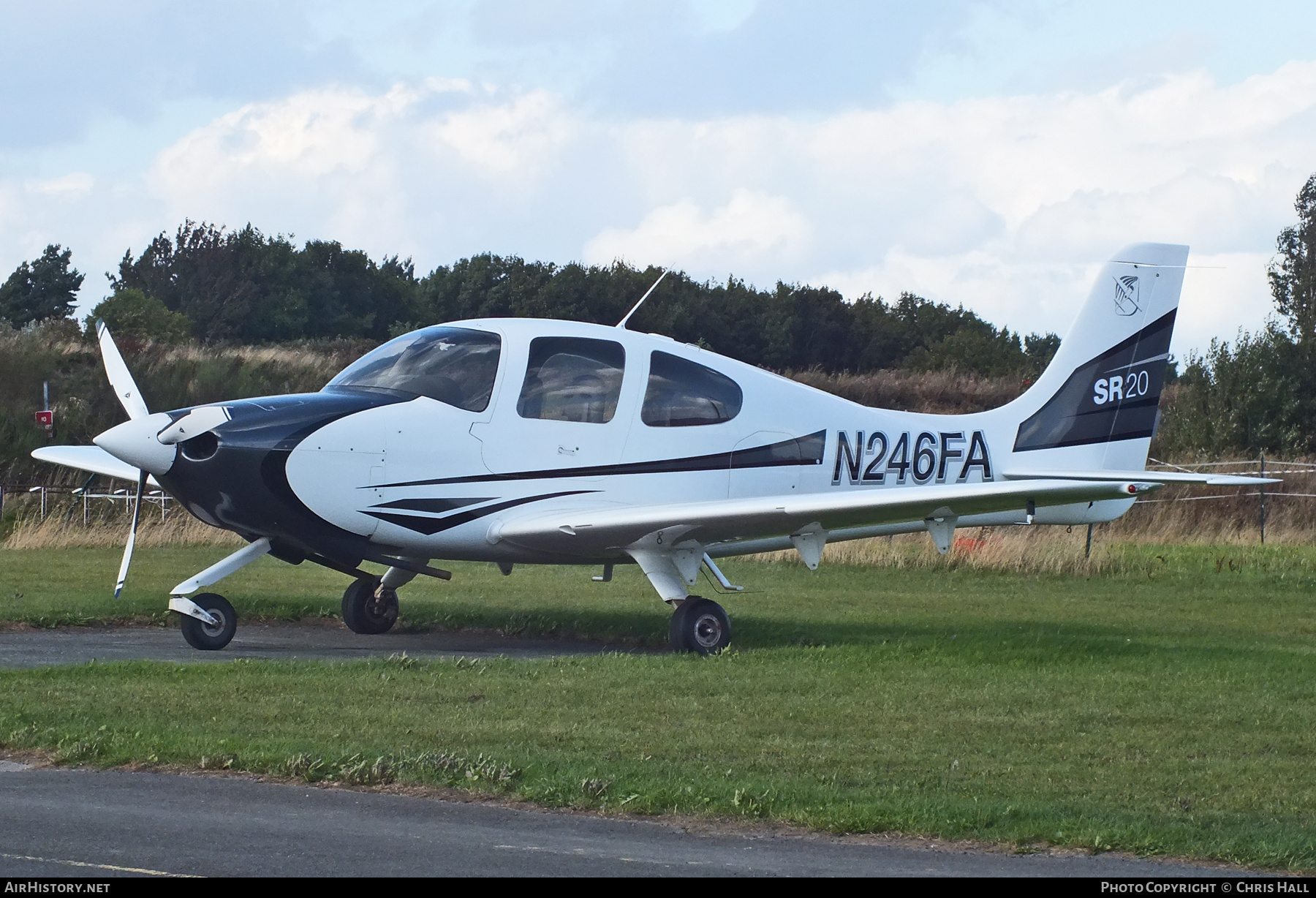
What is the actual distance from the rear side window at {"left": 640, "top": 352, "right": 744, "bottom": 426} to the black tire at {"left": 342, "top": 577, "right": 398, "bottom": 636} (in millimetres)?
2864

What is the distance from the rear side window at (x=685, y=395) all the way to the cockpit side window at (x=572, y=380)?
32 centimetres

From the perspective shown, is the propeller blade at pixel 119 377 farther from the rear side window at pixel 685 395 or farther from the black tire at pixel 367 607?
the rear side window at pixel 685 395

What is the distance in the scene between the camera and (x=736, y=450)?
42.2 feet

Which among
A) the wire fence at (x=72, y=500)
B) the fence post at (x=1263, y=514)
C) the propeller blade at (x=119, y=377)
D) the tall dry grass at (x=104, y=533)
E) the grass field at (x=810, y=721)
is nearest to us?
the grass field at (x=810, y=721)

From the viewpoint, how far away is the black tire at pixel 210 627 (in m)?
11.5

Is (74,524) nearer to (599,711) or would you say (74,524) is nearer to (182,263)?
(599,711)

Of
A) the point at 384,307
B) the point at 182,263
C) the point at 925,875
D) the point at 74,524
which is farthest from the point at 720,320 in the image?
the point at 925,875

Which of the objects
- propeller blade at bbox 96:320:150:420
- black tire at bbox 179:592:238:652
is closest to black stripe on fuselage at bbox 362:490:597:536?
black tire at bbox 179:592:238:652

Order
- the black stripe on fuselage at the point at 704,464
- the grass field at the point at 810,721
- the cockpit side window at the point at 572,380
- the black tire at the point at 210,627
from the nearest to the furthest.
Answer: the grass field at the point at 810,721 < the black tire at the point at 210,627 < the black stripe on fuselage at the point at 704,464 < the cockpit side window at the point at 572,380

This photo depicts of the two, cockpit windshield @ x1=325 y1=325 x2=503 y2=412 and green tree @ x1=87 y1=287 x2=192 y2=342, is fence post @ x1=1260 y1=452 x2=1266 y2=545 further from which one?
green tree @ x1=87 y1=287 x2=192 y2=342

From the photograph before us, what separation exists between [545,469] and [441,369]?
1.16 m

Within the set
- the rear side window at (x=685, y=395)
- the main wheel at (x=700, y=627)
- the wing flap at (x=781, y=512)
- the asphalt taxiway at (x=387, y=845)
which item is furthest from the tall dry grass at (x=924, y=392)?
the asphalt taxiway at (x=387, y=845)

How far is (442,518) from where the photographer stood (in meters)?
11.8

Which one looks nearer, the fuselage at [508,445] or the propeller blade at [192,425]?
the propeller blade at [192,425]
